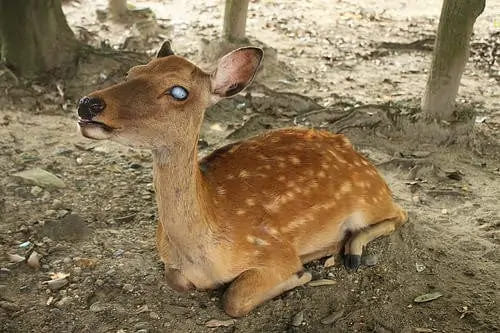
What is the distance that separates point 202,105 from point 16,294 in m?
1.32

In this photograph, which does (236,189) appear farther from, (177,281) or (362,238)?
(362,238)

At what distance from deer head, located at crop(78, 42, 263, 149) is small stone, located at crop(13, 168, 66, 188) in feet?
5.26

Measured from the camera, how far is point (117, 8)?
7.85m

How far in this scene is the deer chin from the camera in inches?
103

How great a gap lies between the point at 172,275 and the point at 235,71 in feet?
3.44

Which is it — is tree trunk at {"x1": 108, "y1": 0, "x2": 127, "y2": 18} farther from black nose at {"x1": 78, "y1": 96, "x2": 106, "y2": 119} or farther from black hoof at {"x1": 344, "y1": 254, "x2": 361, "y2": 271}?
black nose at {"x1": 78, "y1": 96, "x2": 106, "y2": 119}

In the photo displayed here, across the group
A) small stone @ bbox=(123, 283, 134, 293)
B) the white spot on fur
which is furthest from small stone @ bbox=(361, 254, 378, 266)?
small stone @ bbox=(123, 283, 134, 293)

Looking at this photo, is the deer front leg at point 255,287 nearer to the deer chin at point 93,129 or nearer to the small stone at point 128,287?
the small stone at point 128,287

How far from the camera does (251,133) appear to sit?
17.2 feet

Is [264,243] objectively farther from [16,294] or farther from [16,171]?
[16,171]

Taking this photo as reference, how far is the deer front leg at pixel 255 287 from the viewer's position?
10.3 ft

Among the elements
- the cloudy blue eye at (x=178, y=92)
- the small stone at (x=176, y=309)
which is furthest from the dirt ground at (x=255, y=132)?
the cloudy blue eye at (x=178, y=92)

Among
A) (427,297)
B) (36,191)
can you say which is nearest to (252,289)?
(427,297)

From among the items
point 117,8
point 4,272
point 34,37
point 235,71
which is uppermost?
point 235,71
